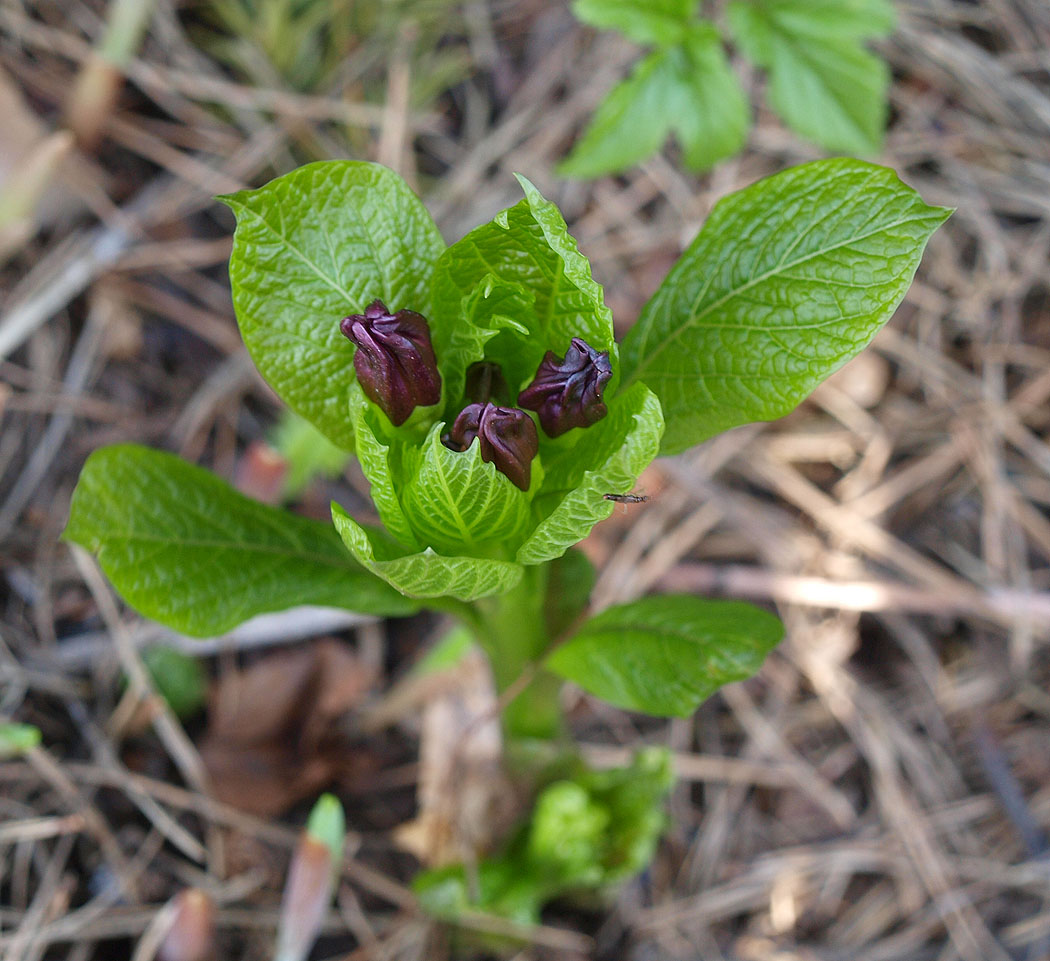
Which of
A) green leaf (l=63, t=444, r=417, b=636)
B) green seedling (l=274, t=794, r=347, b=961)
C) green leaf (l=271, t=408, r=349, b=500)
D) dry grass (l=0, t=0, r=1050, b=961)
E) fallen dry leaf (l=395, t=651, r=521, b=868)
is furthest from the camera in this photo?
green leaf (l=271, t=408, r=349, b=500)

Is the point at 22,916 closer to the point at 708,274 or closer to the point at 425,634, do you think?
the point at 425,634

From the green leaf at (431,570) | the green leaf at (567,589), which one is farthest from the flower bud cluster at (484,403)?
the green leaf at (567,589)

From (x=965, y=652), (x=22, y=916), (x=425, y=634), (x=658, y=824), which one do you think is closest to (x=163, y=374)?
(x=425, y=634)

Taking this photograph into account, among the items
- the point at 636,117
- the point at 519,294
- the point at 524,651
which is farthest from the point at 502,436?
the point at 636,117

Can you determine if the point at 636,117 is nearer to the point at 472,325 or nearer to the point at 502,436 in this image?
the point at 472,325

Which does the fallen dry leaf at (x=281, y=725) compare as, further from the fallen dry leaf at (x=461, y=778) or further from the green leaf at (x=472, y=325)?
the green leaf at (x=472, y=325)

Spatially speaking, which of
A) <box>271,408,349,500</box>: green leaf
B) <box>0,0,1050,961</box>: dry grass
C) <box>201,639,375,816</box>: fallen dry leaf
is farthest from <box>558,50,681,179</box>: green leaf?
<box>201,639,375,816</box>: fallen dry leaf

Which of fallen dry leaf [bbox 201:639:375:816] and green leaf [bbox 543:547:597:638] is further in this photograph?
fallen dry leaf [bbox 201:639:375:816]

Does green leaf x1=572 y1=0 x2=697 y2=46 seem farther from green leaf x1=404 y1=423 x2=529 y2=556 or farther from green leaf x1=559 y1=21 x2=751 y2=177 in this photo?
green leaf x1=404 y1=423 x2=529 y2=556
